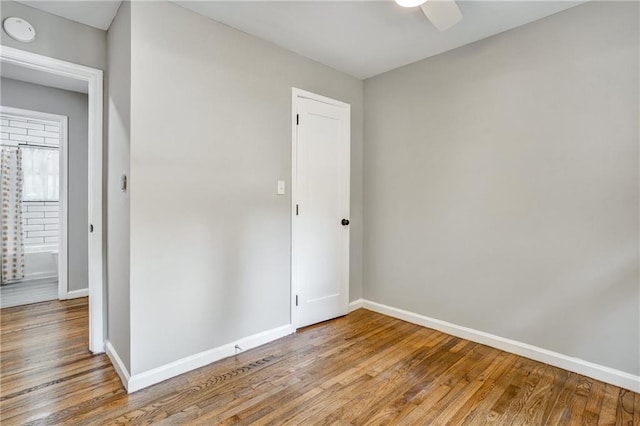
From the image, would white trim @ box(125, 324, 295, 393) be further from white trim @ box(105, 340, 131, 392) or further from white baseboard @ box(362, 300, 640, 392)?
white baseboard @ box(362, 300, 640, 392)

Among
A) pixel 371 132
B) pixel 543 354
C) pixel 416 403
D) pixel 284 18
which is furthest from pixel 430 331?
pixel 284 18

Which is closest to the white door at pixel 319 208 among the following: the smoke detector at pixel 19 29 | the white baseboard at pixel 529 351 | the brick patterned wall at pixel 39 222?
the white baseboard at pixel 529 351

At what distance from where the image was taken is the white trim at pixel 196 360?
6.23ft

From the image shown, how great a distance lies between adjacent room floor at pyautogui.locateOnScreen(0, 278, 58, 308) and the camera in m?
3.48

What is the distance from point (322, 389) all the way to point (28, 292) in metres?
4.05

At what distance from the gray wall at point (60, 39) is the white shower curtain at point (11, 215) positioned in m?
3.17

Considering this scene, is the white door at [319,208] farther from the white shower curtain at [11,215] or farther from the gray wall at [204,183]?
the white shower curtain at [11,215]

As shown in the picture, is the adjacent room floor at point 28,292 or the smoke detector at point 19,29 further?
the adjacent room floor at point 28,292

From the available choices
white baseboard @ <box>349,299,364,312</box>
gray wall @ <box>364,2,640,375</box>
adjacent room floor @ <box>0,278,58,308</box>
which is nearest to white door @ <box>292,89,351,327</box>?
white baseboard @ <box>349,299,364,312</box>

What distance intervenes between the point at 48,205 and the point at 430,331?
17.8 feet

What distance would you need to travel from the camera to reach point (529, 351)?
7.48 ft

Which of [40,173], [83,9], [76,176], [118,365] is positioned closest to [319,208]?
[118,365]

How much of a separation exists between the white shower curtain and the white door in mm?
4192

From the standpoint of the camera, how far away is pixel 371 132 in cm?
330
